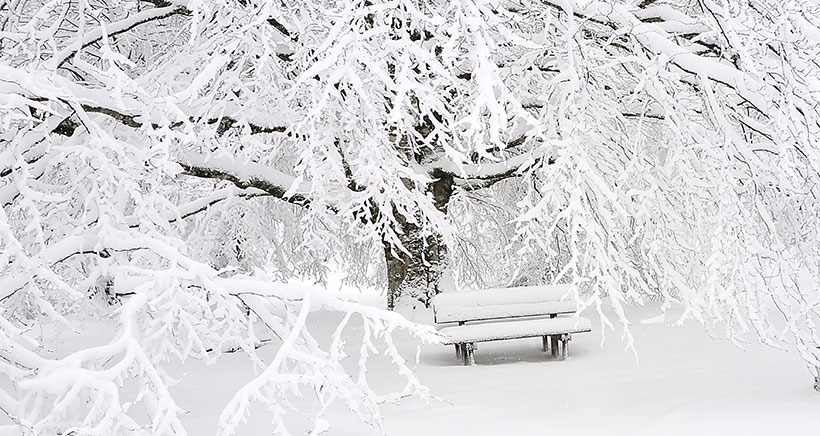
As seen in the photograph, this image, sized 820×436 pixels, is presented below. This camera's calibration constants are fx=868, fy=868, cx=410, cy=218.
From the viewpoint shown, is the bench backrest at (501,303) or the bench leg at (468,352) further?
the bench backrest at (501,303)

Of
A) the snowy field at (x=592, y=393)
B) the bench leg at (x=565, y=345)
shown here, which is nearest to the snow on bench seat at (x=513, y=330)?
the bench leg at (x=565, y=345)

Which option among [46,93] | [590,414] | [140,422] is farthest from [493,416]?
[46,93]

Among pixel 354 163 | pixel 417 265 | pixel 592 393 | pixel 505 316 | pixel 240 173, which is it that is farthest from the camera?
pixel 417 265

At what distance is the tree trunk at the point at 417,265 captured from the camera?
9.70m

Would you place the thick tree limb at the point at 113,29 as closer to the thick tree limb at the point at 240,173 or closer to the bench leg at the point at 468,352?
the thick tree limb at the point at 240,173

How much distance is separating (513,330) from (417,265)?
1.98 metres

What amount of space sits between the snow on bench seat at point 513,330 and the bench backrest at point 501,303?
199 mm

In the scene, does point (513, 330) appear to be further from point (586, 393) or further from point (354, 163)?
point (354, 163)

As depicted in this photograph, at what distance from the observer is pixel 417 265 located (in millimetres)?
9859

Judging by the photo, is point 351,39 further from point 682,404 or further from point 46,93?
point 682,404

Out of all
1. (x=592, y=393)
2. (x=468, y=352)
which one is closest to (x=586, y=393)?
(x=592, y=393)

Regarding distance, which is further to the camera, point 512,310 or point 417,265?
point 417,265

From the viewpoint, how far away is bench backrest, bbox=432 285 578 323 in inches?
330

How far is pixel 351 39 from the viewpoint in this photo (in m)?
5.02
